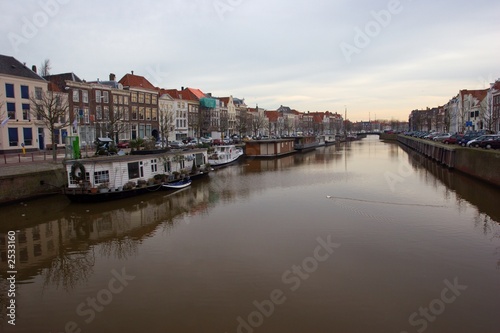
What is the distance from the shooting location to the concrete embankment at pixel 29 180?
25.7 meters

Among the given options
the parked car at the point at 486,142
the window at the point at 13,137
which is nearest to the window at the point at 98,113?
the window at the point at 13,137

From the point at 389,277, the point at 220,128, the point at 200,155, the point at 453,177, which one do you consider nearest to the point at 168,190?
the point at 200,155

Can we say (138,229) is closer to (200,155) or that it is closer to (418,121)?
(200,155)

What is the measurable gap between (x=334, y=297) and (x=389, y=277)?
2.73 m

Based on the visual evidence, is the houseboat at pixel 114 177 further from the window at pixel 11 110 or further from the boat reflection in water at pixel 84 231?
the window at pixel 11 110

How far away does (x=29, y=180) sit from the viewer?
27359 mm

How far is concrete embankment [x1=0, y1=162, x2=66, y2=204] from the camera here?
84.4 ft

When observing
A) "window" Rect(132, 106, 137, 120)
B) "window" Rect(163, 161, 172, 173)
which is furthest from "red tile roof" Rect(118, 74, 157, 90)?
"window" Rect(163, 161, 172, 173)

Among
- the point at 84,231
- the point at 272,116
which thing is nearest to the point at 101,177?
the point at 84,231

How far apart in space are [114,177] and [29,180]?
19.8 feet

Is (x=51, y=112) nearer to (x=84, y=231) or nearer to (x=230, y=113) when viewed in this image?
(x=84, y=231)

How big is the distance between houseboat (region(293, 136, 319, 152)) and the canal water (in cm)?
5809

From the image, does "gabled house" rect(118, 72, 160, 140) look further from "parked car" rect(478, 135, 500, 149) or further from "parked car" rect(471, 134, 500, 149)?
"parked car" rect(478, 135, 500, 149)

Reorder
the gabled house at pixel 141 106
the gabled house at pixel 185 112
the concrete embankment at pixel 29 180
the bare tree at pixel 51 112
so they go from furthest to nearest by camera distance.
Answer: the gabled house at pixel 185 112 → the gabled house at pixel 141 106 → the bare tree at pixel 51 112 → the concrete embankment at pixel 29 180
